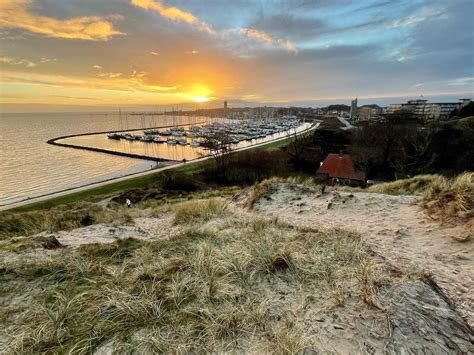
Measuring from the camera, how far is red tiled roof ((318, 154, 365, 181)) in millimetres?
26047

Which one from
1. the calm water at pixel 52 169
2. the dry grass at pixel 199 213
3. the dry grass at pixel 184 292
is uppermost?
the dry grass at pixel 184 292

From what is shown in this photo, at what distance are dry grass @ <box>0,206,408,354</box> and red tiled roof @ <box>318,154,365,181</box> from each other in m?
22.2

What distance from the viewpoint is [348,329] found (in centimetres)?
299

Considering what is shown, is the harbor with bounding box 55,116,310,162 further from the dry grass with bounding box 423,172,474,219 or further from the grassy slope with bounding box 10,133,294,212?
the dry grass with bounding box 423,172,474,219

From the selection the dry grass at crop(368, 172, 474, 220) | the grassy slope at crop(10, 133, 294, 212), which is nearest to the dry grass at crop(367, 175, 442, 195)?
the dry grass at crop(368, 172, 474, 220)

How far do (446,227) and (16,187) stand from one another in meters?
49.1

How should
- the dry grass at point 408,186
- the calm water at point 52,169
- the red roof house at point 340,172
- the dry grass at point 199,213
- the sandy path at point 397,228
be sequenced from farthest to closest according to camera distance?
the calm water at point 52,169 → the red roof house at point 340,172 → the dry grass at point 408,186 → the dry grass at point 199,213 → the sandy path at point 397,228

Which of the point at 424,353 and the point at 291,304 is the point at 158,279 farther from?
the point at 424,353

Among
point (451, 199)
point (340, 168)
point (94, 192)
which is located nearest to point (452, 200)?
point (451, 199)

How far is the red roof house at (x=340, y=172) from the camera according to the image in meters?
25.8

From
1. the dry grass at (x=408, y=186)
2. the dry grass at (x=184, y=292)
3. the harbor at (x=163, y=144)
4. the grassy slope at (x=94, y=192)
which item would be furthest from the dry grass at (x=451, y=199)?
the harbor at (x=163, y=144)

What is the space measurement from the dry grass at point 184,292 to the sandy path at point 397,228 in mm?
840

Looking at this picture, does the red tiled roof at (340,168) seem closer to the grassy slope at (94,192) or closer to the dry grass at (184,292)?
the grassy slope at (94,192)

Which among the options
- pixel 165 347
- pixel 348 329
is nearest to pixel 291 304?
pixel 348 329
